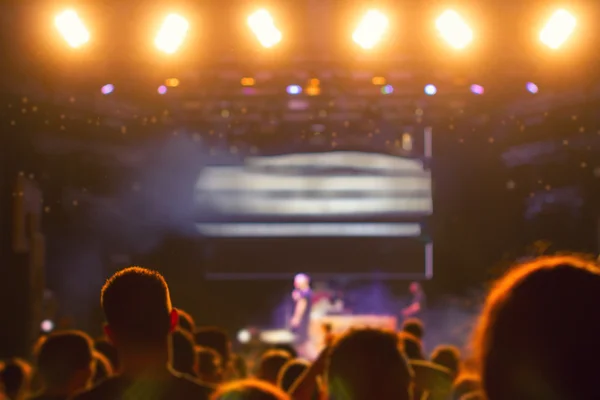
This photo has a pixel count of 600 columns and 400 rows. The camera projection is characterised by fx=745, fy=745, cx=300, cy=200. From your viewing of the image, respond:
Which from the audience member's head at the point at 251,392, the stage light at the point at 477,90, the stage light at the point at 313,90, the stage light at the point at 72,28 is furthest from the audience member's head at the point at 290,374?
the stage light at the point at 477,90

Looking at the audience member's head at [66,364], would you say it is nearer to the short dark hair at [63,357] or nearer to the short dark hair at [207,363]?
the short dark hair at [63,357]

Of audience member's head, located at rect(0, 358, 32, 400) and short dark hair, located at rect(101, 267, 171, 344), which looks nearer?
short dark hair, located at rect(101, 267, 171, 344)

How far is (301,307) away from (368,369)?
11132 mm

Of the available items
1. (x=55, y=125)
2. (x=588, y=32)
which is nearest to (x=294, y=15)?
(x=588, y=32)

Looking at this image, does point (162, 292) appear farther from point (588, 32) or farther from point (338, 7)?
point (588, 32)

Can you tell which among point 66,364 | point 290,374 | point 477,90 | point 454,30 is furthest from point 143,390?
point 477,90

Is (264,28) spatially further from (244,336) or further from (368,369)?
(244,336)

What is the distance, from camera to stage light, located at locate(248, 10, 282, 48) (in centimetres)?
663

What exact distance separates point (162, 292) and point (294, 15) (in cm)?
479

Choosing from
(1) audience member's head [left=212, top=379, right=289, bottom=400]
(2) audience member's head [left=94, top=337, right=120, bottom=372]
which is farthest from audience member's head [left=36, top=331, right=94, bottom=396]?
(1) audience member's head [left=212, top=379, right=289, bottom=400]

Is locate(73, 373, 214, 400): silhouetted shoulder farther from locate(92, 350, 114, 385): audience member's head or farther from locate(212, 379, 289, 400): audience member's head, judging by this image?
locate(92, 350, 114, 385): audience member's head

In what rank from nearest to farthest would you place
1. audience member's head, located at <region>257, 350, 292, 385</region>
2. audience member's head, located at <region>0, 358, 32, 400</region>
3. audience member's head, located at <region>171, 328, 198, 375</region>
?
1. audience member's head, located at <region>171, 328, 198, 375</region>
2. audience member's head, located at <region>0, 358, 32, 400</region>
3. audience member's head, located at <region>257, 350, 292, 385</region>

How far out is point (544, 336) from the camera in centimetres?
98

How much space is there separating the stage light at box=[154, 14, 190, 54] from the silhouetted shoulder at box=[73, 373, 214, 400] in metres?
4.89
